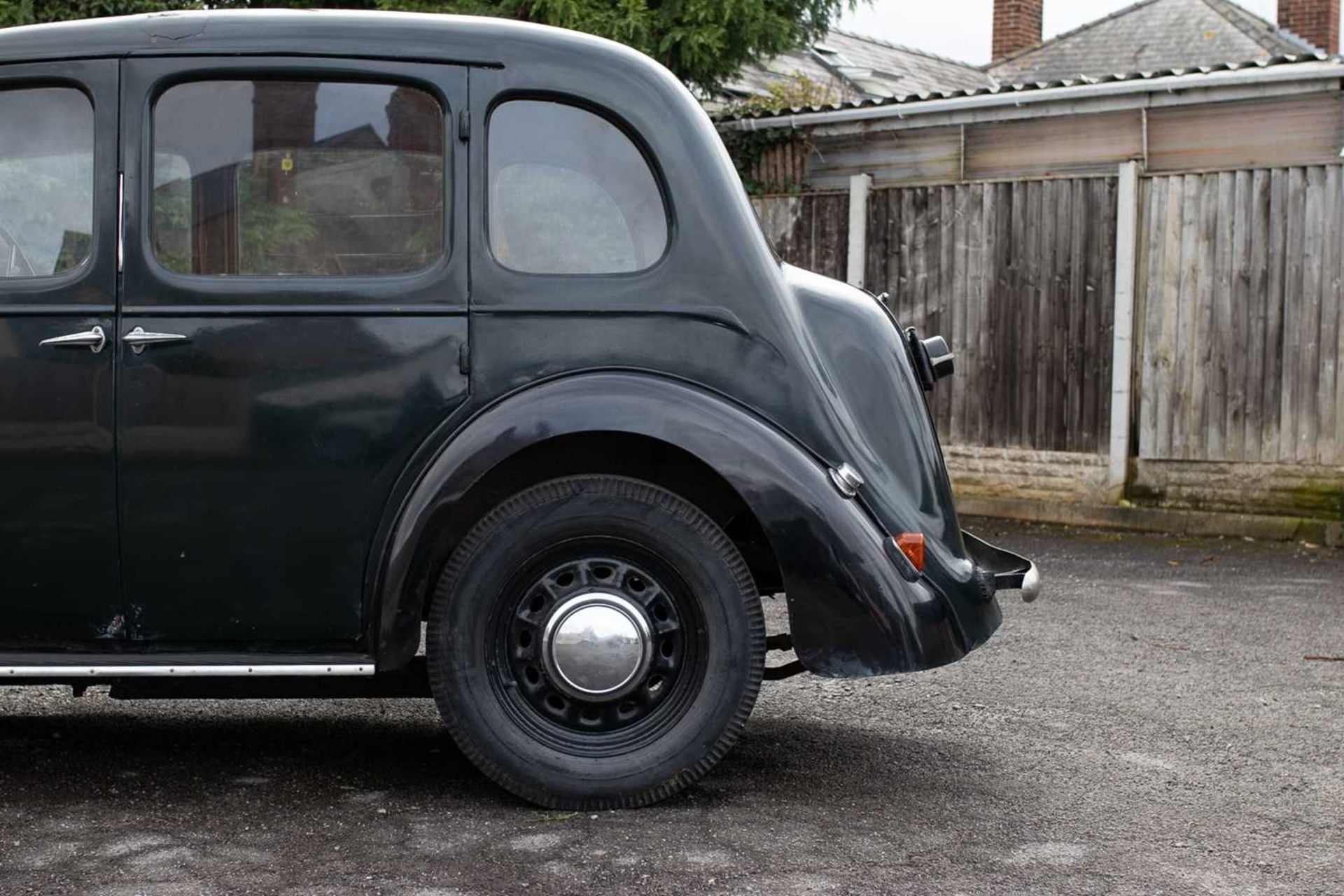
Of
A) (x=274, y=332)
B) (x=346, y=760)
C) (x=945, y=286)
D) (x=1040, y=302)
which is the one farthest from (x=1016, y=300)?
(x=274, y=332)

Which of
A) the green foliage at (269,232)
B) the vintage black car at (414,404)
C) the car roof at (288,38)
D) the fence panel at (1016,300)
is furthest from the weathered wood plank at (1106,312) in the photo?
the green foliage at (269,232)

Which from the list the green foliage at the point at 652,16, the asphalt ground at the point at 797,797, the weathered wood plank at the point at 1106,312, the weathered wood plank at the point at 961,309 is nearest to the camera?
the asphalt ground at the point at 797,797

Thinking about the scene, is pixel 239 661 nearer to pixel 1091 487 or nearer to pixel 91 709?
pixel 91 709

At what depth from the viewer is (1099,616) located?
754 centimetres

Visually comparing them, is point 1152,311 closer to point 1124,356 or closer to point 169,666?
point 1124,356

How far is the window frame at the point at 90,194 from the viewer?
4.19 meters

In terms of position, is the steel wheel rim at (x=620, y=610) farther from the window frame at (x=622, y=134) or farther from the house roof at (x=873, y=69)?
the house roof at (x=873, y=69)

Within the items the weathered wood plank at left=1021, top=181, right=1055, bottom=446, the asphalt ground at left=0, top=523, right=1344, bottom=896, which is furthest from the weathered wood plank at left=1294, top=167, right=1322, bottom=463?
the asphalt ground at left=0, top=523, right=1344, bottom=896

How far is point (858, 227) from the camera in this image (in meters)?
12.3

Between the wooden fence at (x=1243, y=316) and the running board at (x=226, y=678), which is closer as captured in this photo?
the running board at (x=226, y=678)

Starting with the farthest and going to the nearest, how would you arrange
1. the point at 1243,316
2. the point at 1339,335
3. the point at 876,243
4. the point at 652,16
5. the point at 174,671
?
1. the point at 652,16
2. the point at 876,243
3. the point at 1243,316
4. the point at 1339,335
5. the point at 174,671

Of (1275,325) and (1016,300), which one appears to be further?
(1016,300)

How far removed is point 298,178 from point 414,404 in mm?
693

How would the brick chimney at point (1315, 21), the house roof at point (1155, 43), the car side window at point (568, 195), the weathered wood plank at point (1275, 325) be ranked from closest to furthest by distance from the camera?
the car side window at point (568, 195) → the weathered wood plank at point (1275, 325) → the house roof at point (1155, 43) → the brick chimney at point (1315, 21)
